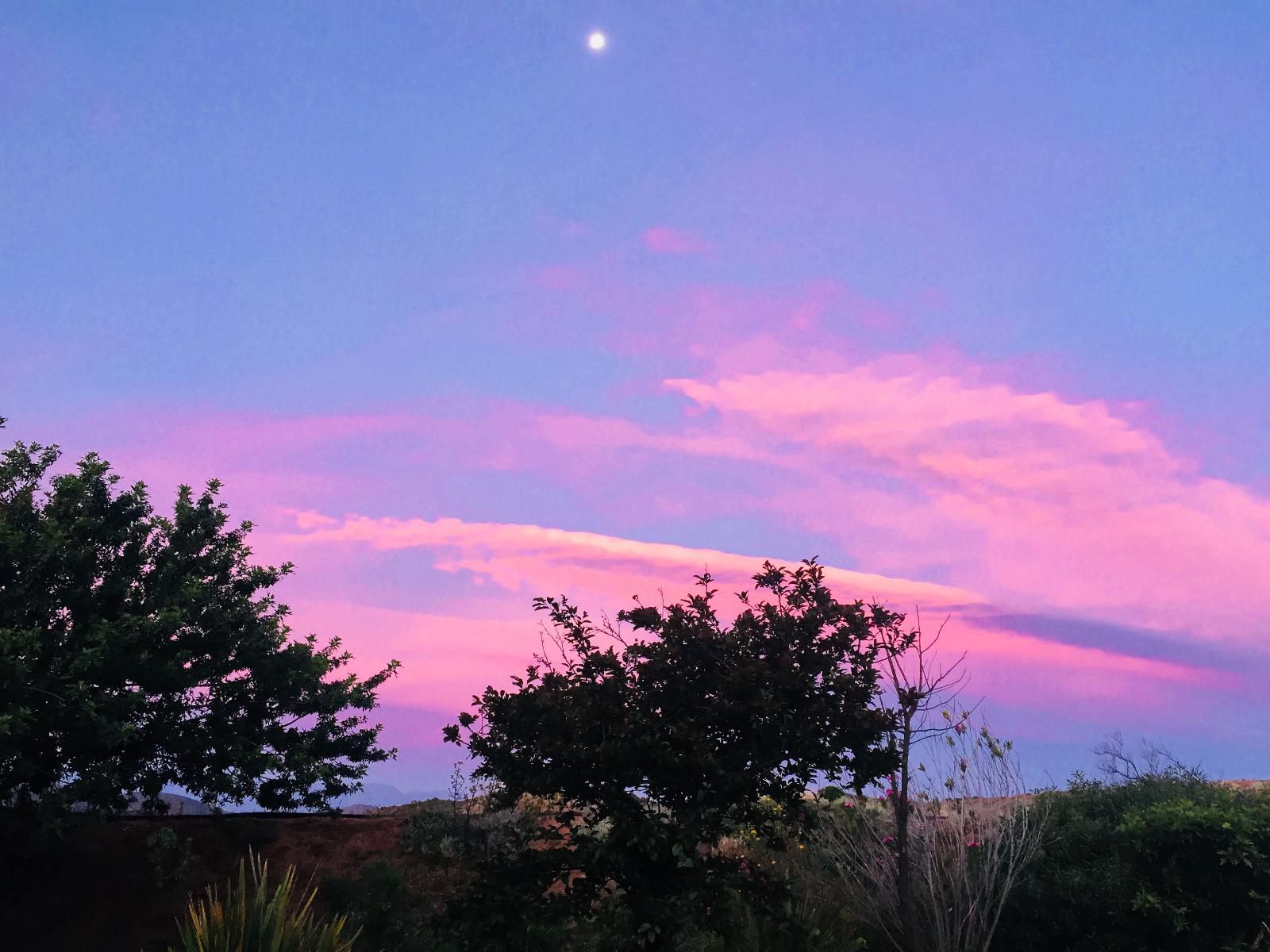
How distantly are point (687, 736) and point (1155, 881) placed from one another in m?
9.06

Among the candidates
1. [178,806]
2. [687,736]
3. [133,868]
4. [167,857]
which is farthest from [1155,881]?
[178,806]

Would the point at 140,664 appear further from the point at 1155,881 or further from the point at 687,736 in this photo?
the point at 1155,881

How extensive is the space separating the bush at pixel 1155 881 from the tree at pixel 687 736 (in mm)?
6050

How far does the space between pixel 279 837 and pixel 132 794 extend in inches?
121

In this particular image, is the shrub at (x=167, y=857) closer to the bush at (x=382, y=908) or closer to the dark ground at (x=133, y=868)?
the dark ground at (x=133, y=868)

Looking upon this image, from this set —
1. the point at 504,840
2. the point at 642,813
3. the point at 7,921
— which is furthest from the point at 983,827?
the point at 7,921

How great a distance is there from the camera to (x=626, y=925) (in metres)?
12.4

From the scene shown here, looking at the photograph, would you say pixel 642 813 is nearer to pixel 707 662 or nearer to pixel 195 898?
pixel 707 662

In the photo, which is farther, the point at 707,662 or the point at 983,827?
the point at 983,827

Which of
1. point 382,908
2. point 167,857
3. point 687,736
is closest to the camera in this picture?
point 687,736

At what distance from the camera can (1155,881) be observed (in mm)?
16094

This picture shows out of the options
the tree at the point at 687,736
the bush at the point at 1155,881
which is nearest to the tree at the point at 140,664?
the tree at the point at 687,736

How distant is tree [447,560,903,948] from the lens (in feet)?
40.7

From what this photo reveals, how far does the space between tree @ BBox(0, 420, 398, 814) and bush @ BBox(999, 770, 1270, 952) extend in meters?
13.4
